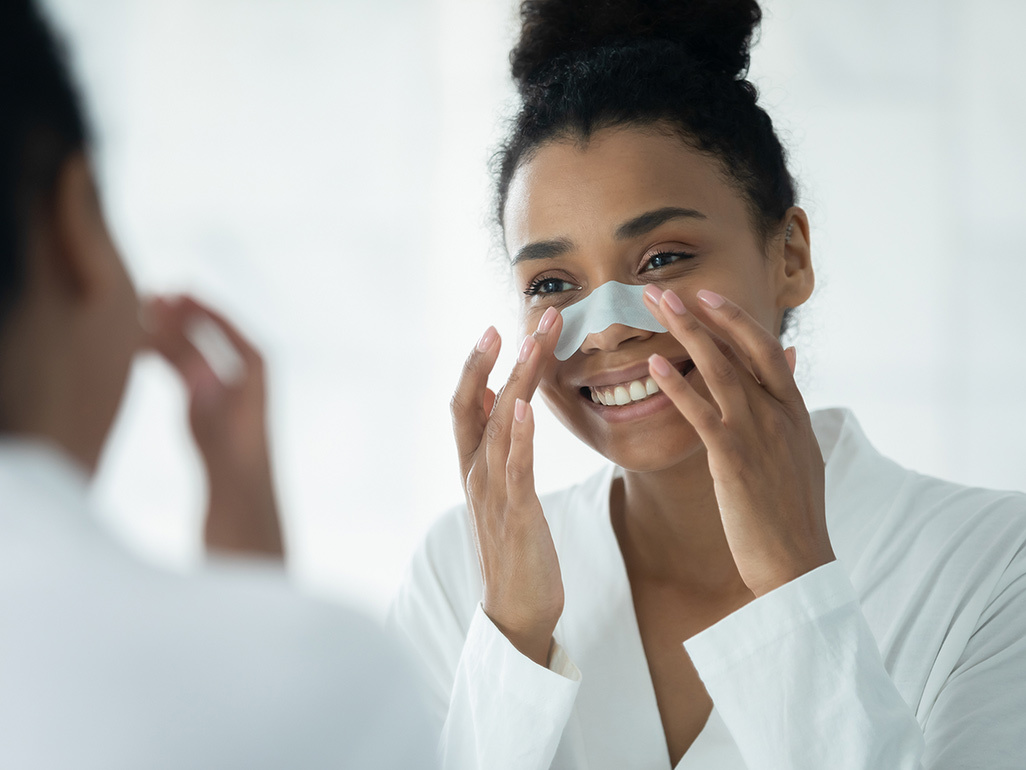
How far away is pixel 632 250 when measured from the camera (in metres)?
1.06

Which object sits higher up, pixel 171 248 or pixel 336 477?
pixel 171 248

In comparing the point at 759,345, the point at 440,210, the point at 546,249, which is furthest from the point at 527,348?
the point at 440,210

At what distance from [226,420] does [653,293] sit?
2.16 ft

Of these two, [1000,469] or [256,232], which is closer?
[256,232]

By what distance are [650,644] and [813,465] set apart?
360 millimetres

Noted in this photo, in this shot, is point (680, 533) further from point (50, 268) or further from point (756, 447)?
point (50, 268)

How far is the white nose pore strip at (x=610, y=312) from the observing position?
3.38 feet

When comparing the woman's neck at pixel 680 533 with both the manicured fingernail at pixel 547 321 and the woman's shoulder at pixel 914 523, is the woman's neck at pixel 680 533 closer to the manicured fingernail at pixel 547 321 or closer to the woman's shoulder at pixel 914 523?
the woman's shoulder at pixel 914 523

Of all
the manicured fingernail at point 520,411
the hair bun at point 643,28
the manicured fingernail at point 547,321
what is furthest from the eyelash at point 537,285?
the hair bun at point 643,28

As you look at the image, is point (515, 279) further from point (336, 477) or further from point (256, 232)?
point (256, 232)

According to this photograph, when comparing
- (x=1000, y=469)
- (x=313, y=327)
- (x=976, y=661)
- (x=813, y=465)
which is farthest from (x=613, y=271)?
(x=1000, y=469)

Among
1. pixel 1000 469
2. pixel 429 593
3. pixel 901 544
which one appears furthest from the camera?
pixel 1000 469

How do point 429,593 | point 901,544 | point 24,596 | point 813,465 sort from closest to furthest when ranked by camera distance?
1. point 24,596
2. point 813,465
3. point 901,544
4. point 429,593

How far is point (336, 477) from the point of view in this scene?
1.97 meters
